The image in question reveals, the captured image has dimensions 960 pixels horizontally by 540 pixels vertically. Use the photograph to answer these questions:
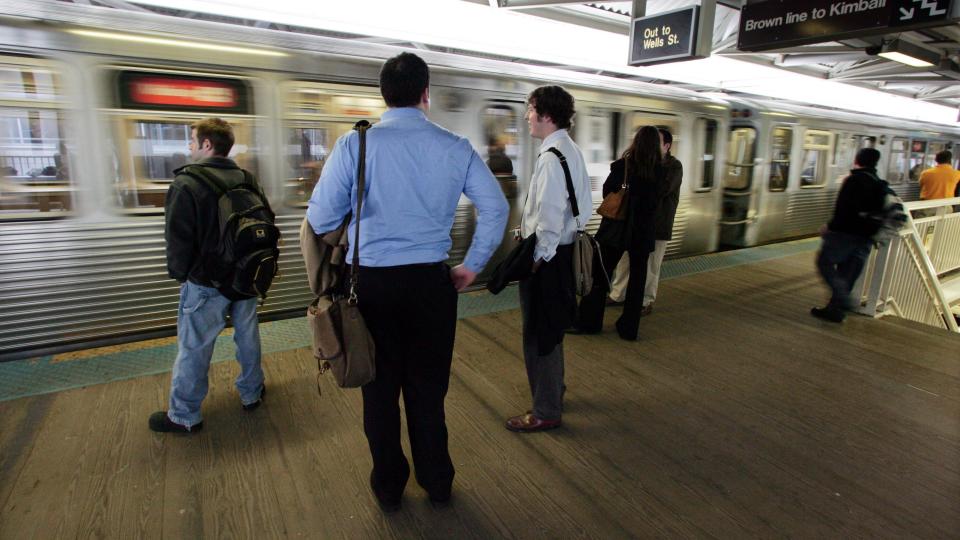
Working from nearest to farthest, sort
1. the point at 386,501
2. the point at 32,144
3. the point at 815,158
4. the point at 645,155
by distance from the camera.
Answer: the point at 386,501 < the point at 32,144 < the point at 645,155 < the point at 815,158

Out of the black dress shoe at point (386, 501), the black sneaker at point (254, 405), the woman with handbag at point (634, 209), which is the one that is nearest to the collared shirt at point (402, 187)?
the black dress shoe at point (386, 501)

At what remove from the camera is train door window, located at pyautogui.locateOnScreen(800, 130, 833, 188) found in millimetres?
8812

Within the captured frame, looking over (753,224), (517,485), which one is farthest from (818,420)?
(753,224)

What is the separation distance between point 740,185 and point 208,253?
7.51 metres

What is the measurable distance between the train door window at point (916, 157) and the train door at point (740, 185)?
264 inches

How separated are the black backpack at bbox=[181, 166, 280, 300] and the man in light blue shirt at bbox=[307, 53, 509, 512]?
2.51 ft

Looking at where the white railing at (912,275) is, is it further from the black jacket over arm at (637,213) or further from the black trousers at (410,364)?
the black trousers at (410,364)

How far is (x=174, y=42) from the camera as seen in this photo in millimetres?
3523

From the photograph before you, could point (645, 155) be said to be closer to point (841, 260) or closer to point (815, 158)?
Answer: point (841, 260)

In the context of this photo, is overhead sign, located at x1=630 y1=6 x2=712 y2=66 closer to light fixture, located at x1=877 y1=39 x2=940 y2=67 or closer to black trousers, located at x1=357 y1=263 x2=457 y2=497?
light fixture, located at x1=877 y1=39 x2=940 y2=67

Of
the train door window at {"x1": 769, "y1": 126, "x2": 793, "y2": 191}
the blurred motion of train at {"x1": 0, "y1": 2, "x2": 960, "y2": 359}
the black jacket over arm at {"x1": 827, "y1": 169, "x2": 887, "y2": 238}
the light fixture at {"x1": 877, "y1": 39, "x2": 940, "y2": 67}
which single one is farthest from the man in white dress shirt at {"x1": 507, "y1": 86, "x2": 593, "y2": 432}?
the train door window at {"x1": 769, "y1": 126, "x2": 793, "y2": 191}

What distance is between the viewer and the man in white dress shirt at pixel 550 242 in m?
2.63

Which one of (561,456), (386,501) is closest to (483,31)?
(561,456)

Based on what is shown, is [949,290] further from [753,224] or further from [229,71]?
[229,71]
